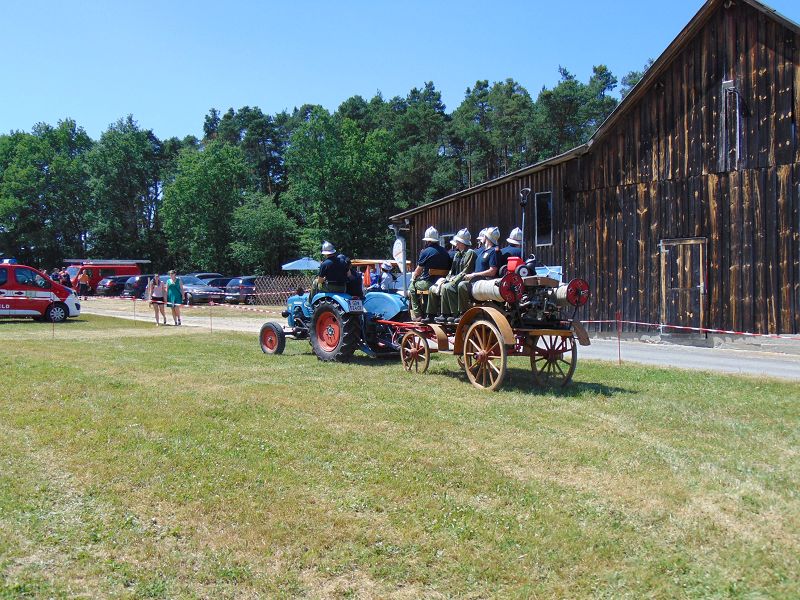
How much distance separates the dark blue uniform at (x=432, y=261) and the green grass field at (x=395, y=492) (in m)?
2.15

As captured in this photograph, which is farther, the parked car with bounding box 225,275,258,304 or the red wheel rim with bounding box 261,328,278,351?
the parked car with bounding box 225,275,258,304

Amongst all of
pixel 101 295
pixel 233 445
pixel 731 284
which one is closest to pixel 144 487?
pixel 233 445

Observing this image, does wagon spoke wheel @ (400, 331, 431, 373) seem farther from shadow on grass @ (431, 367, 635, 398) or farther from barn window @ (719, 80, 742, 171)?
barn window @ (719, 80, 742, 171)

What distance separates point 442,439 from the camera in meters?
6.65

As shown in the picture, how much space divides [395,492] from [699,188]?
46.8 feet

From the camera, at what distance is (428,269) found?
10.7 meters

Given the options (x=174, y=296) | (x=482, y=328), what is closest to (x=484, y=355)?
(x=482, y=328)

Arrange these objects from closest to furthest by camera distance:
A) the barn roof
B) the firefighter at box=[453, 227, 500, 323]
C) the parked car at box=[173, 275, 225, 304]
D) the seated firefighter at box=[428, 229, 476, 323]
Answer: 1. the firefighter at box=[453, 227, 500, 323]
2. the seated firefighter at box=[428, 229, 476, 323]
3. the barn roof
4. the parked car at box=[173, 275, 225, 304]

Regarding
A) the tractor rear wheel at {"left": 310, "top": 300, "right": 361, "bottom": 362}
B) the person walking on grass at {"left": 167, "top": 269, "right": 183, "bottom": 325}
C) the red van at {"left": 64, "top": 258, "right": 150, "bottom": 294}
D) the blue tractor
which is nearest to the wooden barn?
the blue tractor

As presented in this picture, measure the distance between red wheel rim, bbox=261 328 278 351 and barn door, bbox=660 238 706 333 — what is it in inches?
376

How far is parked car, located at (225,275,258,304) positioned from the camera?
37750mm

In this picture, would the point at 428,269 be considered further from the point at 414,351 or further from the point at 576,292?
the point at 576,292

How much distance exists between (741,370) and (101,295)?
41.2m

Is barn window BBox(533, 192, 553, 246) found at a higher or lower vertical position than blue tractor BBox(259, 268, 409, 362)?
higher
